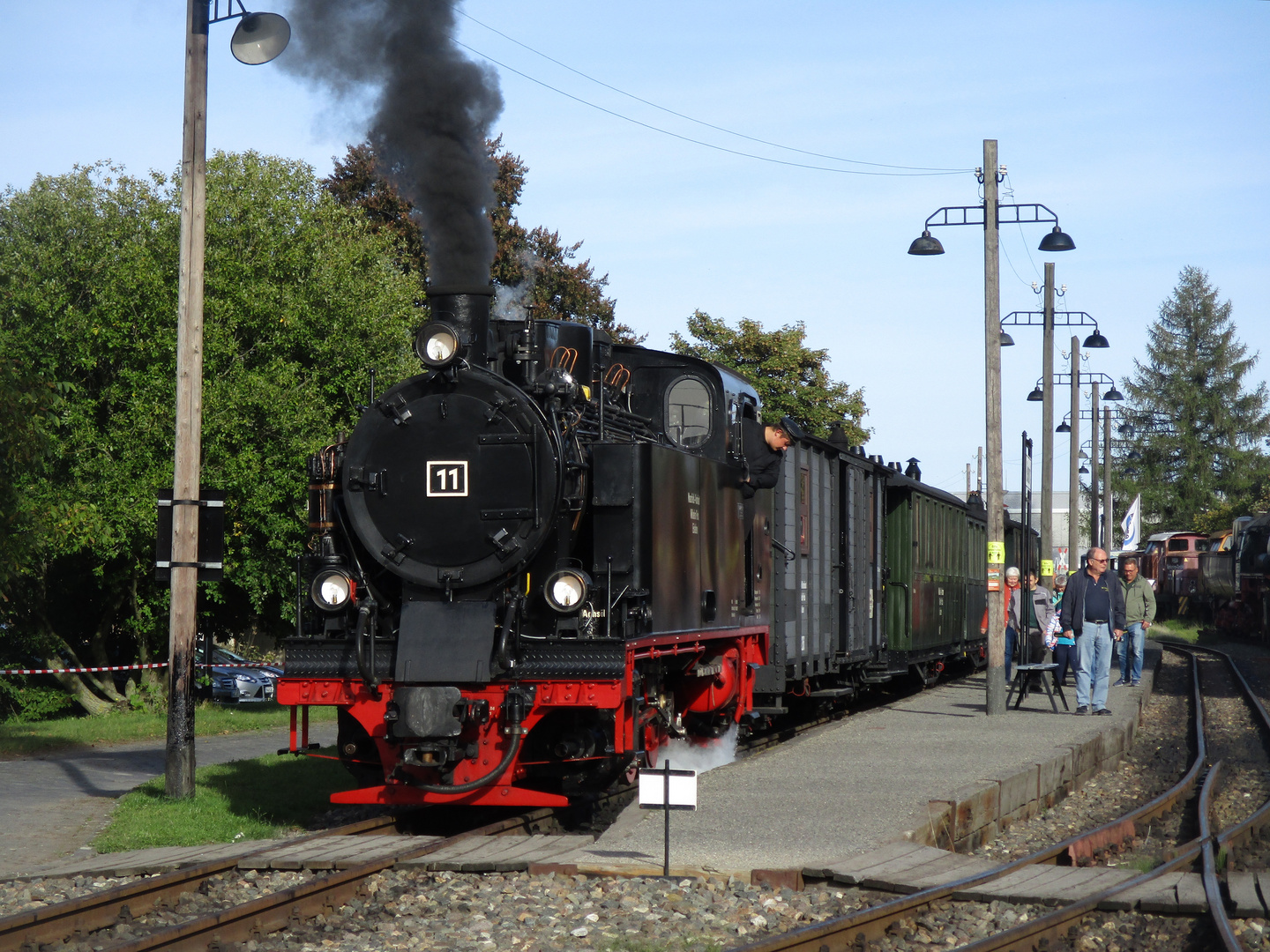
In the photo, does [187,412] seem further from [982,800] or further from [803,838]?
[982,800]

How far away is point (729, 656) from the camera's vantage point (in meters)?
9.99

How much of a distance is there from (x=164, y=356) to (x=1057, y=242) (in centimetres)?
1077

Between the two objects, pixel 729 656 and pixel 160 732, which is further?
pixel 160 732

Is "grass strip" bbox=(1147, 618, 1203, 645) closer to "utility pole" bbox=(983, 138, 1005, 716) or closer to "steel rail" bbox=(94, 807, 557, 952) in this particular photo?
"utility pole" bbox=(983, 138, 1005, 716)

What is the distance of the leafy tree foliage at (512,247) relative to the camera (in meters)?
28.7

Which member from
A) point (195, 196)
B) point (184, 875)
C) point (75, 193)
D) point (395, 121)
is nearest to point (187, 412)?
point (195, 196)

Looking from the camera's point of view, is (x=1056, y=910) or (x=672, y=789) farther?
(x=672, y=789)

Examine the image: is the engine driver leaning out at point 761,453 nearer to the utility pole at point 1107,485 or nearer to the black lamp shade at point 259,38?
the black lamp shade at point 259,38

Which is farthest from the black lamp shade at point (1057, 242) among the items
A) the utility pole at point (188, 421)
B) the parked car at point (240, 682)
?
the parked car at point (240, 682)

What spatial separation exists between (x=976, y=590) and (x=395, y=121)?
16.8 m

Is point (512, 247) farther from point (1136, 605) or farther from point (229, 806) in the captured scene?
point (229, 806)

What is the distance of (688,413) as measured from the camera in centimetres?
973

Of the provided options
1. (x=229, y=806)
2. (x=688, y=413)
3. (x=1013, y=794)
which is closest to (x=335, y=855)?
(x=229, y=806)

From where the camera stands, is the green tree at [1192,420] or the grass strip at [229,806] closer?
the grass strip at [229,806]
